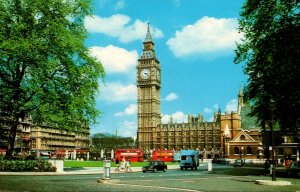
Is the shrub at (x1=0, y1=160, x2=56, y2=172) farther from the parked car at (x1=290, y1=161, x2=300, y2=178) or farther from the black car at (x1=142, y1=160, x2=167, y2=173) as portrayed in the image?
the parked car at (x1=290, y1=161, x2=300, y2=178)

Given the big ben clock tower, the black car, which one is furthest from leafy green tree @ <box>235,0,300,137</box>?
the big ben clock tower

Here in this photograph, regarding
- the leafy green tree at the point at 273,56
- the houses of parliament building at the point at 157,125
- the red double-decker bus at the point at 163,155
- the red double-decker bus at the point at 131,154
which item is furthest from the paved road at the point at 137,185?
the houses of parliament building at the point at 157,125

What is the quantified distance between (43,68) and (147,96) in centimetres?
14824

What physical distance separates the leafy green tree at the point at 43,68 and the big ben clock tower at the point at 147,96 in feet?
466

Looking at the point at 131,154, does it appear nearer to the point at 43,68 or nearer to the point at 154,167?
the point at 154,167

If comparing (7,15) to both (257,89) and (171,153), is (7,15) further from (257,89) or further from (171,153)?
(171,153)

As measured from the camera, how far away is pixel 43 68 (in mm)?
36125

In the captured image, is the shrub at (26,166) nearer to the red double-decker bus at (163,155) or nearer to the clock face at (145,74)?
the red double-decker bus at (163,155)

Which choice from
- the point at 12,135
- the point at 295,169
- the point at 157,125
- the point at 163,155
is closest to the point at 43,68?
the point at 12,135

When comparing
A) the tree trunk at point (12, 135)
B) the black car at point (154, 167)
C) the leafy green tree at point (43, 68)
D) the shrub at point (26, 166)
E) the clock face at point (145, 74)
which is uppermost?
the clock face at point (145, 74)

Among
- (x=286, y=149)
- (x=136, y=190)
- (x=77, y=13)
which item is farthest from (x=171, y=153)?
(x=136, y=190)

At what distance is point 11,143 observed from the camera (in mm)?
37906

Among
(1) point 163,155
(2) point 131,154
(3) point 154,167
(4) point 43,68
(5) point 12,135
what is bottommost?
(3) point 154,167

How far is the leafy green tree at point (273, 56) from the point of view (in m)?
31.0
